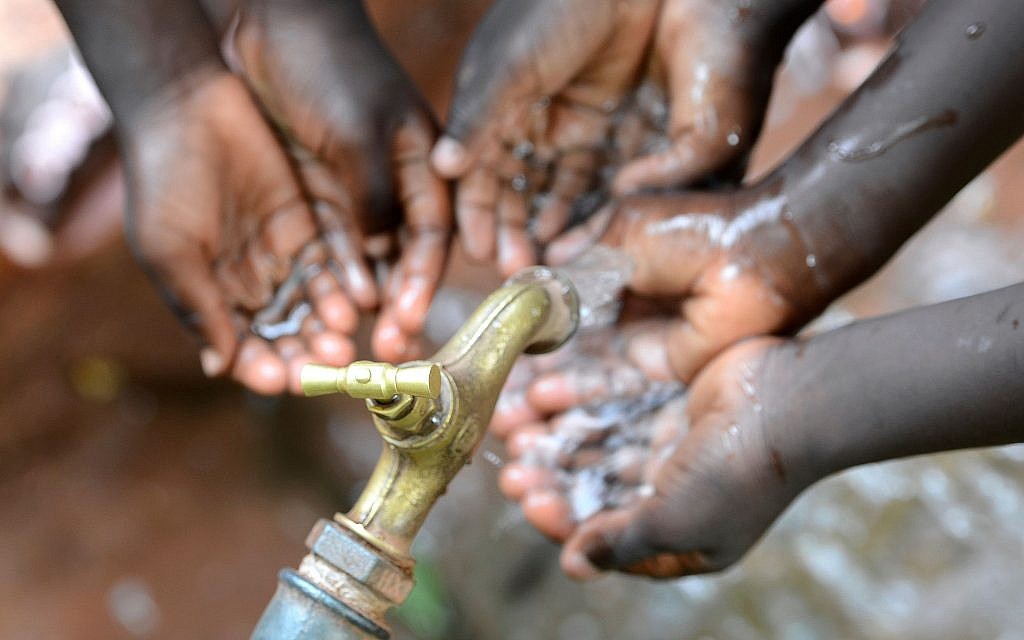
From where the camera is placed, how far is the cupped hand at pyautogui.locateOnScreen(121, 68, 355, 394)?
4.47ft

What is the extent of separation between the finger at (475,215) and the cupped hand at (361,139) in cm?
3

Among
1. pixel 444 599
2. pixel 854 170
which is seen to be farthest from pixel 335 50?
pixel 444 599

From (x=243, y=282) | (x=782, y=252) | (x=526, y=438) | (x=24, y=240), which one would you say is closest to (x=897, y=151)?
(x=782, y=252)

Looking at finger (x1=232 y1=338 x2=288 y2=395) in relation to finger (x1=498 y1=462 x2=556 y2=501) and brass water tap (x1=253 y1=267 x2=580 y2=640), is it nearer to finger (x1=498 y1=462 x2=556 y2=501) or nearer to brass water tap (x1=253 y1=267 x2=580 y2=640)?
finger (x1=498 y1=462 x2=556 y2=501)

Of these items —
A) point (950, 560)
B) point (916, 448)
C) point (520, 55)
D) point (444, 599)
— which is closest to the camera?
point (916, 448)

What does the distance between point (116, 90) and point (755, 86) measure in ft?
3.31

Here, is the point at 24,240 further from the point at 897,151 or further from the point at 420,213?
the point at 897,151

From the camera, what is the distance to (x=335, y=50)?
56.3 inches

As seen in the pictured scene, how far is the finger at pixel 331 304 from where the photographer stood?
1.45 metres

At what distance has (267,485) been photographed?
2.07 meters

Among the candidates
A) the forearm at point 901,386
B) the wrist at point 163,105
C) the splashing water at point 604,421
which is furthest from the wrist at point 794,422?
the wrist at point 163,105

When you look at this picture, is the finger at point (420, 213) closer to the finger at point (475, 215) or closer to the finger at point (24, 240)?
the finger at point (475, 215)

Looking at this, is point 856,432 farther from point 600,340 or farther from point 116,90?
point 116,90

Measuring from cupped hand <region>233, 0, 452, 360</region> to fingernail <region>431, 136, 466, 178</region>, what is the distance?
58 millimetres
